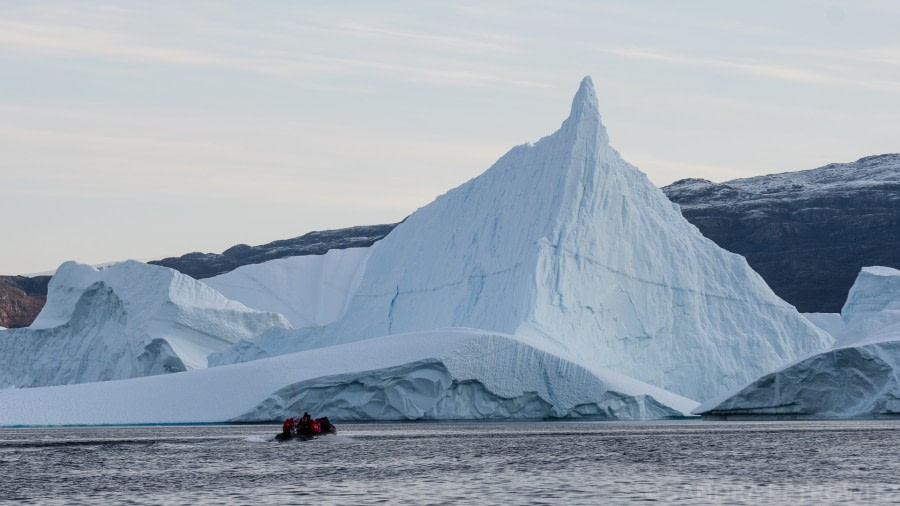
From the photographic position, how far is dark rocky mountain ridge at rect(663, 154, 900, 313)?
375ft

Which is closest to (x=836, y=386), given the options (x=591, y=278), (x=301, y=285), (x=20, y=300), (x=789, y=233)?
(x=591, y=278)

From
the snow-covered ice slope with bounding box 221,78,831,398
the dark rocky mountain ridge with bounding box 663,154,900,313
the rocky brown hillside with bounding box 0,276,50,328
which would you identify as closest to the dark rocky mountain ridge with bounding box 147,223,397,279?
the rocky brown hillside with bounding box 0,276,50,328

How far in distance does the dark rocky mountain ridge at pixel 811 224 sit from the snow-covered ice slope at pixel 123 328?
59.0 m

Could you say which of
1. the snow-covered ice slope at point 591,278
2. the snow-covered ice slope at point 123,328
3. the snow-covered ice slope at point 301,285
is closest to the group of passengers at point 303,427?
the snow-covered ice slope at point 591,278

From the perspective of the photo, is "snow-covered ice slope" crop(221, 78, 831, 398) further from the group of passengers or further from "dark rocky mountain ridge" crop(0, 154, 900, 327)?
"dark rocky mountain ridge" crop(0, 154, 900, 327)

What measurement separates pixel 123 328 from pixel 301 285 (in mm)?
15167

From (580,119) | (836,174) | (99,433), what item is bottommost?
(99,433)

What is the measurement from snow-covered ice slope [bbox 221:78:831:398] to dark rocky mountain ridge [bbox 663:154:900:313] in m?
56.4

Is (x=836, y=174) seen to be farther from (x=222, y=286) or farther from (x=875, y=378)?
(x=875, y=378)

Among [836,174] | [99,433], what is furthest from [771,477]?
[836,174]

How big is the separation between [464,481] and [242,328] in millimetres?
41645

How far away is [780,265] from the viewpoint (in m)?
118

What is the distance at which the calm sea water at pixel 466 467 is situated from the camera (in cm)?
2105

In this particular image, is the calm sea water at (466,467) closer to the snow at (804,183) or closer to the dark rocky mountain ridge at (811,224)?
the dark rocky mountain ridge at (811,224)
